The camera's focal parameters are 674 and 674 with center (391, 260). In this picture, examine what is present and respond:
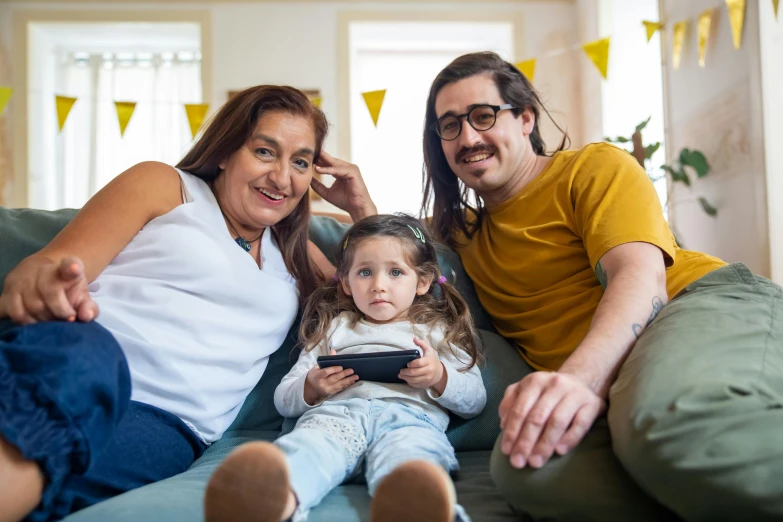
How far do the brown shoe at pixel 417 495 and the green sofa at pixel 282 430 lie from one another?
24cm

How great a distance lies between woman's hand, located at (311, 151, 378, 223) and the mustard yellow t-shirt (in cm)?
43

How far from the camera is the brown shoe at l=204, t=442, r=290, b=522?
2.86 ft

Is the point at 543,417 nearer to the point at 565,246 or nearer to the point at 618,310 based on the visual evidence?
the point at 618,310

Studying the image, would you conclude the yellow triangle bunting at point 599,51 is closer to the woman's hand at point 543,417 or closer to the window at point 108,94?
the woman's hand at point 543,417

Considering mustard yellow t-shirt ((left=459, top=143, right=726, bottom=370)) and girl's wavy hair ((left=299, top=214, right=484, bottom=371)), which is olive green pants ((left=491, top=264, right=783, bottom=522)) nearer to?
mustard yellow t-shirt ((left=459, top=143, right=726, bottom=370))

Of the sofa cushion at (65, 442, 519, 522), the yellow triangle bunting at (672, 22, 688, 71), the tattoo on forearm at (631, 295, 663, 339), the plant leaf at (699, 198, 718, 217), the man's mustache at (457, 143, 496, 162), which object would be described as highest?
the yellow triangle bunting at (672, 22, 688, 71)

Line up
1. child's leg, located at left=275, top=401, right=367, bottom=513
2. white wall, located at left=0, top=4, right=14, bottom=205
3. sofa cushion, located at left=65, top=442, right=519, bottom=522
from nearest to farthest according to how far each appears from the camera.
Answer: sofa cushion, located at left=65, top=442, right=519, bottom=522
child's leg, located at left=275, top=401, right=367, bottom=513
white wall, located at left=0, top=4, right=14, bottom=205

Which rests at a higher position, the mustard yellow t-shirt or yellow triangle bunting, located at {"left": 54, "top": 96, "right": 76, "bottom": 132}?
yellow triangle bunting, located at {"left": 54, "top": 96, "right": 76, "bottom": 132}

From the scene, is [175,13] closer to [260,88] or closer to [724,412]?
[260,88]

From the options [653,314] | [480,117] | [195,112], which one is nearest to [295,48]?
[195,112]

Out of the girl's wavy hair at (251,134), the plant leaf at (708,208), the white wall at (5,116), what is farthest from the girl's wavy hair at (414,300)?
the white wall at (5,116)

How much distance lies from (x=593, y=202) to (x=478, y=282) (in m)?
0.43

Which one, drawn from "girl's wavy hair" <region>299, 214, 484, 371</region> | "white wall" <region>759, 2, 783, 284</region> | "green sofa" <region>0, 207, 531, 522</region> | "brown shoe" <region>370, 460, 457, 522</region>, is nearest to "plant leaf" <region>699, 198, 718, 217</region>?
"white wall" <region>759, 2, 783, 284</region>

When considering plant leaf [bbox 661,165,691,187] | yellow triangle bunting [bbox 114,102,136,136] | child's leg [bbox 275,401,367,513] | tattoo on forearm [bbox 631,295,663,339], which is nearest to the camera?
child's leg [bbox 275,401,367,513]
